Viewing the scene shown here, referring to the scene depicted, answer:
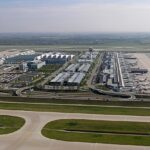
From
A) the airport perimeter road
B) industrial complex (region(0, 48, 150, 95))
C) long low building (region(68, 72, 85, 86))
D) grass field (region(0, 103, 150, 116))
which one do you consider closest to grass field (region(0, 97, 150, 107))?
grass field (region(0, 103, 150, 116))

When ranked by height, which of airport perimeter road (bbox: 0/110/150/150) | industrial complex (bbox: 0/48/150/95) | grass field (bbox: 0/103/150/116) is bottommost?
airport perimeter road (bbox: 0/110/150/150)

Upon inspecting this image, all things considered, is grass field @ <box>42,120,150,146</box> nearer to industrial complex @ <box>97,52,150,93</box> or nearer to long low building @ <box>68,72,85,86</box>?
industrial complex @ <box>97,52,150,93</box>

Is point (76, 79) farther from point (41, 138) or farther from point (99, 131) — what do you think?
point (41, 138)

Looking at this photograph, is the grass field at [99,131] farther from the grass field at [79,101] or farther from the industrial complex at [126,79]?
the industrial complex at [126,79]

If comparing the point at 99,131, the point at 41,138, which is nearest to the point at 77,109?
the point at 99,131

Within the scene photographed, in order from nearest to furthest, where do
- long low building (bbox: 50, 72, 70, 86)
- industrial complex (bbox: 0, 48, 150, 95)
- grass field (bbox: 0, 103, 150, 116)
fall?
grass field (bbox: 0, 103, 150, 116) → industrial complex (bbox: 0, 48, 150, 95) → long low building (bbox: 50, 72, 70, 86)
